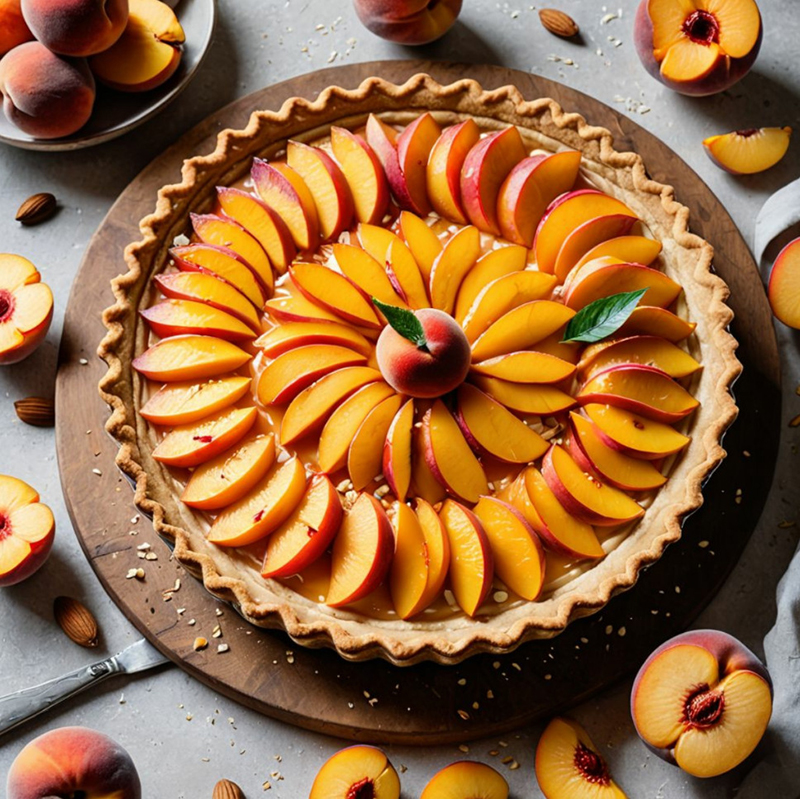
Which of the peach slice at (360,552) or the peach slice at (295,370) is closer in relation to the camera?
the peach slice at (360,552)

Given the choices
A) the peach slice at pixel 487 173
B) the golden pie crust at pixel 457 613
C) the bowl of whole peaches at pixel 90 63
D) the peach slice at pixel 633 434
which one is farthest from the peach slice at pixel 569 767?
the bowl of whole peaches at pixel 90 63

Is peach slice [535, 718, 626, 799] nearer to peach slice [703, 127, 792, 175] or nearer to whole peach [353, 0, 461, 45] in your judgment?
peach slice [703, 127, 792, 175]

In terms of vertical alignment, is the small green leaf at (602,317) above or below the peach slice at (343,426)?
above

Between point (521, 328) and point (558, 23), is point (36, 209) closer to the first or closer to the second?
point (521, 328)

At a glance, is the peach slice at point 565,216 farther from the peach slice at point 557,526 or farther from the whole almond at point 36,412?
the whole almond at point 36,412

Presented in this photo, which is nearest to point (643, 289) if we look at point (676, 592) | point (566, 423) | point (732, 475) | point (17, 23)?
point (566, 423)

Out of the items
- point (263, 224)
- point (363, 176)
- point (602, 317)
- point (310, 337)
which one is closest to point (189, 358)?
point (310, 337)
